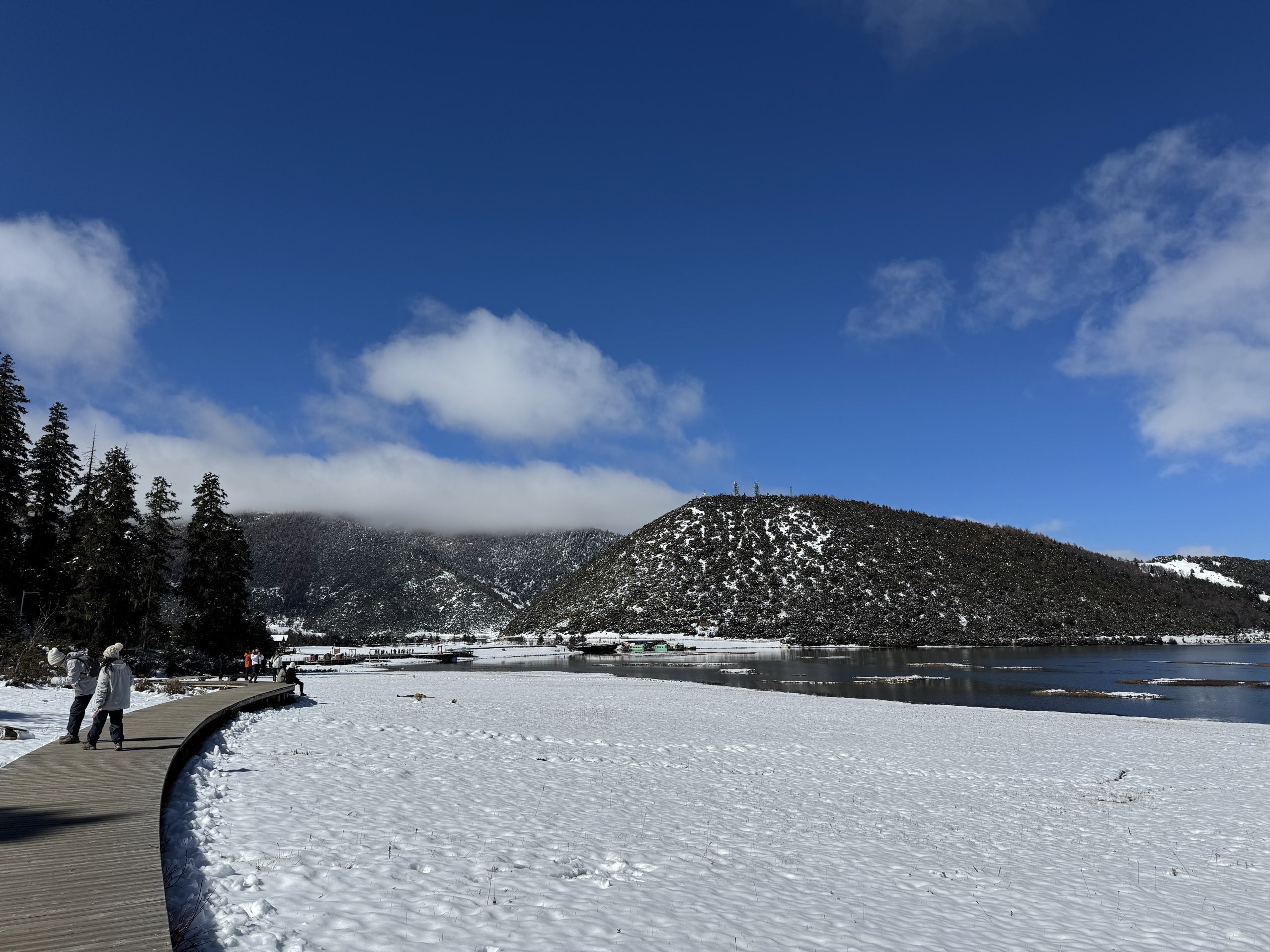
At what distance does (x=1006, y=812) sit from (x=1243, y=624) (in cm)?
18890

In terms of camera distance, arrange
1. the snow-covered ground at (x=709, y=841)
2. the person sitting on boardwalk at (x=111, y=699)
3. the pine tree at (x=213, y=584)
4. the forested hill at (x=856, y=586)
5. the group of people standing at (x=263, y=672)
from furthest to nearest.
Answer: the forested hill at (x=856, y=586) → the pine tree at (x=213, y=584) → the group of people standing at (x=263, y=672) → the person sitting on boardwalk at (x=111, y=699) → the snow-covered ground at (x=709, y=841)

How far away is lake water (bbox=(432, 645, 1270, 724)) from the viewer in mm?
41091

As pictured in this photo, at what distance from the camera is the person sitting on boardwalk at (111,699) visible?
1461 centimetres

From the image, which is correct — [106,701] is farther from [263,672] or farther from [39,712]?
[263,672]

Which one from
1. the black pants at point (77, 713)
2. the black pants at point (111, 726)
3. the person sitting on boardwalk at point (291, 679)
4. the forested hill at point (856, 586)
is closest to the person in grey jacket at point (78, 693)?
the black pants at point (77, 713)

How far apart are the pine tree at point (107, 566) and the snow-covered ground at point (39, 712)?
16608mm

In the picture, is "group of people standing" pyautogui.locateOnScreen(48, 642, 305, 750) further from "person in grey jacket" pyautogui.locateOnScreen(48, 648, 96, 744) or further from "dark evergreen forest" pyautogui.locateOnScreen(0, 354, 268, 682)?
"dark evergreen forest" pyautogui.locateOnScreen(0, 354, 268, 682)

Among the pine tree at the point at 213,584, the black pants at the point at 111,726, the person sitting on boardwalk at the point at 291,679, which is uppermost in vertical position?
the pine tree at the point at 213,584

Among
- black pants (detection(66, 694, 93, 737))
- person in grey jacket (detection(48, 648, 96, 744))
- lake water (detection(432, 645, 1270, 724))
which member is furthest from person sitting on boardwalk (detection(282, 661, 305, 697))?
lake water (detection(432, 645, 1270, 724))

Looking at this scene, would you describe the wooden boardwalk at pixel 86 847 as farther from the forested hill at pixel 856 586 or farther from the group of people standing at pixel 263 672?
the forested hill at pixel 856 586

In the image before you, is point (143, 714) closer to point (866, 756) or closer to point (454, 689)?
point (866, 756)

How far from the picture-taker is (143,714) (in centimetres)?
2047

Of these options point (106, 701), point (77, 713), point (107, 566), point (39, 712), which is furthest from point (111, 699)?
point (107, 566)

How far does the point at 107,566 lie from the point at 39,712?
2453 cm
